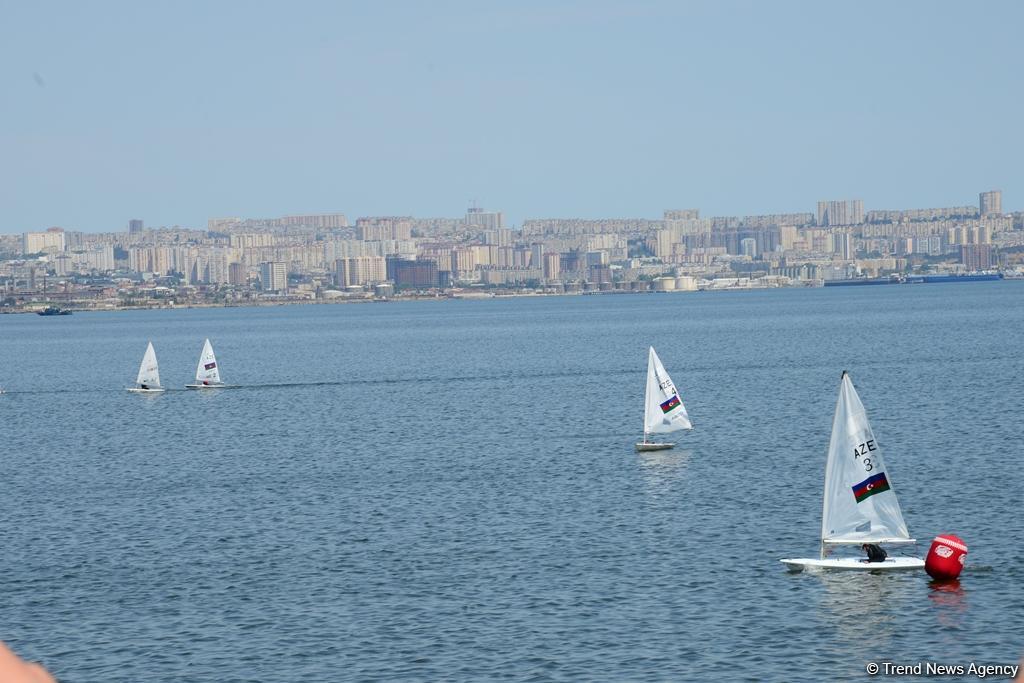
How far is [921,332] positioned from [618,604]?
16172 cm

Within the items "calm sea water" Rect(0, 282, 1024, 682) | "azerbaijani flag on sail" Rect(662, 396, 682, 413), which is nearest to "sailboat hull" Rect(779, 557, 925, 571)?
"calm sea water" Rect(0, 282, 1024, 682)

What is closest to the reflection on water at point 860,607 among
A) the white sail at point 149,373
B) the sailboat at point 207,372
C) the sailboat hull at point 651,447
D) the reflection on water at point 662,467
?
the reflection on water at point 662,467

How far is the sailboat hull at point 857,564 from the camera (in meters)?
42.4

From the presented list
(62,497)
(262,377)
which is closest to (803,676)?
(62,497)

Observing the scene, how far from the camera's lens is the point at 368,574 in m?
44.2

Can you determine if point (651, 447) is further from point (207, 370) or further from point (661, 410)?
point (207, 370)

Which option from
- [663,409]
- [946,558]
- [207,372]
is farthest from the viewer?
[207,372]

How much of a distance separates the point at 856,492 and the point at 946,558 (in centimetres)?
367

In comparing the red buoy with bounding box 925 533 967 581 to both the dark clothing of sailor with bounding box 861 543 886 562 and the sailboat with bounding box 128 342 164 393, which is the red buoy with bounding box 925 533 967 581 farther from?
the sailboat with bounding box 128 342 164 393

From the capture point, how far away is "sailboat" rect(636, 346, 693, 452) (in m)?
71.8

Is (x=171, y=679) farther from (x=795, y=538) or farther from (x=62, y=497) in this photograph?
(x=62, y=497)

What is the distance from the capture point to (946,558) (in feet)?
132

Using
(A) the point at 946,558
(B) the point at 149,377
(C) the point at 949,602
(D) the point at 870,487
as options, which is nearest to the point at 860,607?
(C) the point at 949,602

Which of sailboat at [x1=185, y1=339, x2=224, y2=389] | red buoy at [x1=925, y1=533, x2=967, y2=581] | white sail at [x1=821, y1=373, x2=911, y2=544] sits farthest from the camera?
sailboat at [x1=185, y1=339, x2=224, y2=389]
